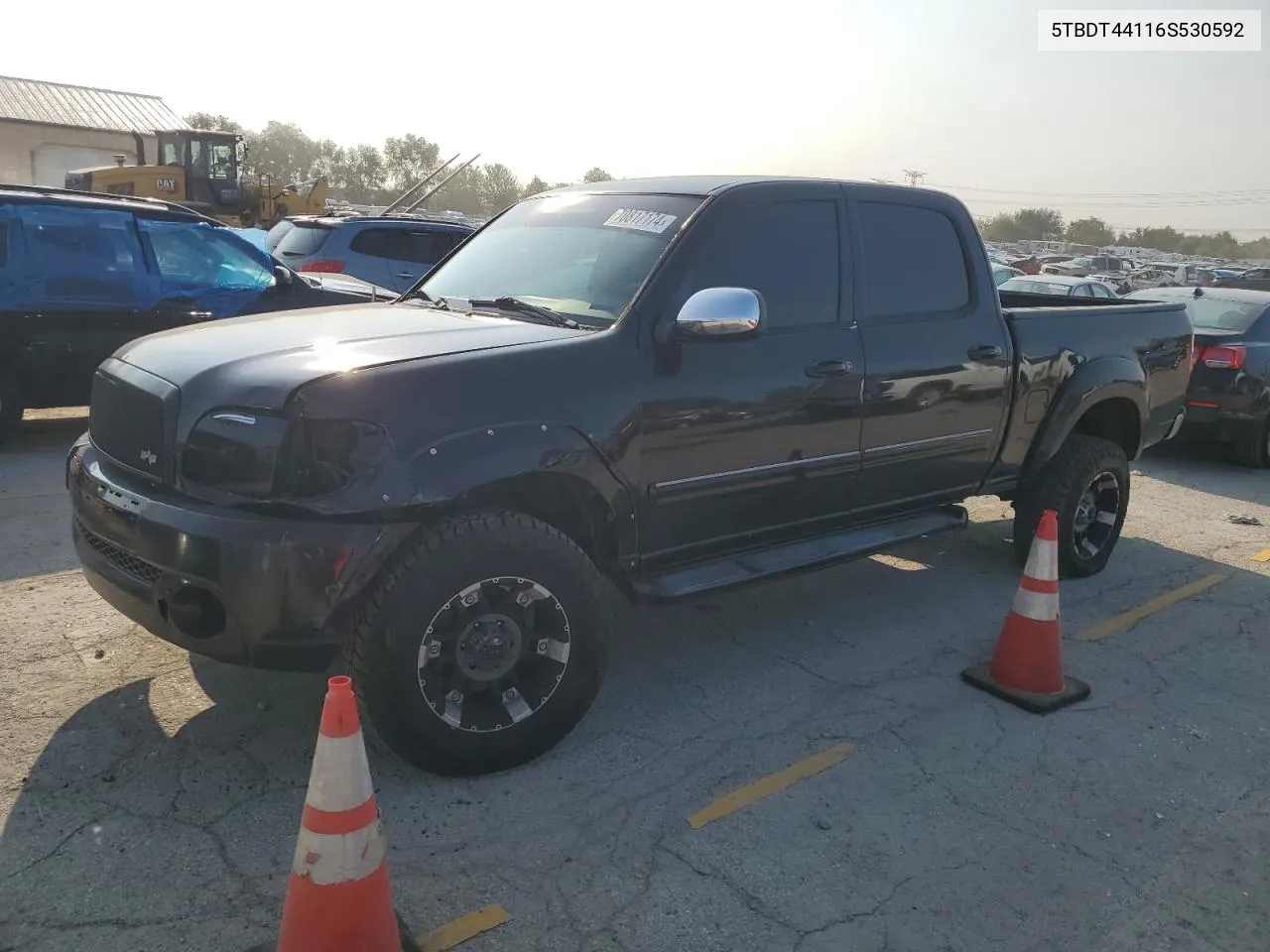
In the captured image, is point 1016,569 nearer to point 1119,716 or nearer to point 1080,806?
point 1119,716

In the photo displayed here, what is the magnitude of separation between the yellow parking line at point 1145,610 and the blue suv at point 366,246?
820 cm

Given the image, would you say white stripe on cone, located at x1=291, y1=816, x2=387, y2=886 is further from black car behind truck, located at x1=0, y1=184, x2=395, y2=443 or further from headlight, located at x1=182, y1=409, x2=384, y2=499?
black car behind truck, located at x1=0, y1=184, x2=395, y2=443

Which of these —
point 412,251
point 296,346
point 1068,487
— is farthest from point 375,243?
point 296,346

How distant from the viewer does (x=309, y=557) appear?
2.88 m

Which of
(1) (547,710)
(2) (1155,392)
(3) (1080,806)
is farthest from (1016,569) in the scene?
(1) (547,710)

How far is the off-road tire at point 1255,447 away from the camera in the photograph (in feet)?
30.4

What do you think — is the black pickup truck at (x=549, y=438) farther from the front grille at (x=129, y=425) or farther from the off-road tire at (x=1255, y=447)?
the off-road tire at (x=1255, y=447)

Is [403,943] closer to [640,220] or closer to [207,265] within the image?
[640,220]

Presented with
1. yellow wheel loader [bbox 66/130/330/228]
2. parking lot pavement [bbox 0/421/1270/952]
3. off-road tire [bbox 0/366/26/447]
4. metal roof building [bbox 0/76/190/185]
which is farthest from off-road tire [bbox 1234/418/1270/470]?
metal roof building [bbox 0/76/190/185]

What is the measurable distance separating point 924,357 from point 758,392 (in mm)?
1069

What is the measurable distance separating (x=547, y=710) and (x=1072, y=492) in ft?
11.2

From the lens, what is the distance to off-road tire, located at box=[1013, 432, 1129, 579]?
545 cm

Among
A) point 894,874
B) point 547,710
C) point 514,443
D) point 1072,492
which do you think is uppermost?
point 514,443

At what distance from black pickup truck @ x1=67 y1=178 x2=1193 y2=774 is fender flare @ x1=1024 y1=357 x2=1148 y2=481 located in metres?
0.18
